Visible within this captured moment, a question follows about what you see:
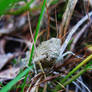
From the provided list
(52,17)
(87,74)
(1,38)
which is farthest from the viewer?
(1,38)

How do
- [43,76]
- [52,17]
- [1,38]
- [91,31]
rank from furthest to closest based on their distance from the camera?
[1,38]
[52,17]
[91,31]
[43,76]

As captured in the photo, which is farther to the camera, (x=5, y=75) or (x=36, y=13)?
(x=36, y=13)

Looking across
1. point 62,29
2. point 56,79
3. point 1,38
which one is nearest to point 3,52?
point 1,38

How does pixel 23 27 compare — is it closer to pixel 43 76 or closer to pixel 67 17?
pixel 67 17

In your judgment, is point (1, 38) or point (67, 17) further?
point (1, 38)

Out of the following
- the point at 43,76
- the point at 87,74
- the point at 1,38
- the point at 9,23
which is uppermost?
the point at 9,23

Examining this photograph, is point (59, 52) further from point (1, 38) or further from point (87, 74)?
point (1, 38)

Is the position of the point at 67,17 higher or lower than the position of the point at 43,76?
higher

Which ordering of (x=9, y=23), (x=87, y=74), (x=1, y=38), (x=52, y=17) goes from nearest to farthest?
(x=87, y=74), (x=52, y=17), (x=1, y=38), (x=9, y=23)

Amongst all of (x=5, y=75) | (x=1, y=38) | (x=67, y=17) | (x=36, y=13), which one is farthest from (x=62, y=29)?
(x=1, y=38)
